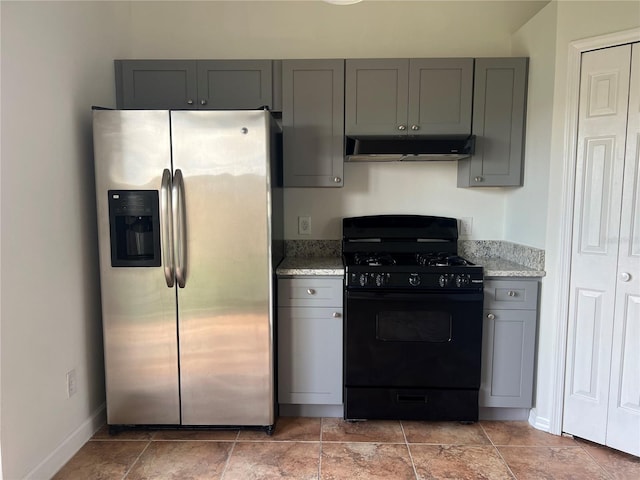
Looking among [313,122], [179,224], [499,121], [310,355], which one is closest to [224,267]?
[179,224]

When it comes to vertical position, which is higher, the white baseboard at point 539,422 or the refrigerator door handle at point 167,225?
the refrigerator door handle at point 167,225

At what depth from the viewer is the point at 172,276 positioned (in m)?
2.09

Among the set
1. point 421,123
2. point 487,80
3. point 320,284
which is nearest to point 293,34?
point 421,123

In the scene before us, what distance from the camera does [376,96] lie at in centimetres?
244

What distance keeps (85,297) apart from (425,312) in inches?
75.0

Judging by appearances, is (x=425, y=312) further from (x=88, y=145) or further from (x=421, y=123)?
(x=88, y=145)

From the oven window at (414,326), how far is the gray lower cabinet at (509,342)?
10.4 inches

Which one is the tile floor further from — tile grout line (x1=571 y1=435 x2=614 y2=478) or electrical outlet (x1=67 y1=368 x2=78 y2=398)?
electrical outlet (x1=67 y1=368 x2=78 y2=398)

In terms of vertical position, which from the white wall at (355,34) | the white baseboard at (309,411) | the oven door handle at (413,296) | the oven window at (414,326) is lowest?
the white baseboard at (309,411)

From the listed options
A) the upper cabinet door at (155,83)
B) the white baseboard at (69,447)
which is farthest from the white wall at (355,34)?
the white baseboard at (69,447)

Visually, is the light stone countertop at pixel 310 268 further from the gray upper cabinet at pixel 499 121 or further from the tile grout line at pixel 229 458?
the gray upper cabinet at pixel 499 121

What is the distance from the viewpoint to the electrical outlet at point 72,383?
2.03m

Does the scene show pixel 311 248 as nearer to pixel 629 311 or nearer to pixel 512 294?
pixel 512 294

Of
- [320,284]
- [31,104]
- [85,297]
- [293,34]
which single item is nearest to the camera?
[31,104]
